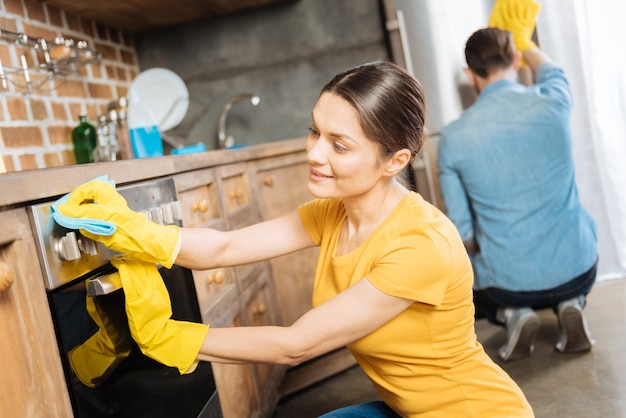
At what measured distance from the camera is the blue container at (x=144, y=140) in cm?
234

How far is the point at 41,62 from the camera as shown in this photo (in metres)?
2.18

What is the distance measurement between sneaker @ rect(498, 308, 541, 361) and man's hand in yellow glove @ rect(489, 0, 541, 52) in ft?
3.81

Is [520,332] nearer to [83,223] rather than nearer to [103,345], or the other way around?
[103,345]

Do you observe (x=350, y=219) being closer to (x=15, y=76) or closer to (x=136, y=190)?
(x=136, y=190)

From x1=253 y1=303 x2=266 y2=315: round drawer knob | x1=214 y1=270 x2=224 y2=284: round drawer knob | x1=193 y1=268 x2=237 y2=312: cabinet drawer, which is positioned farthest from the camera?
x1=253 y1=303 x2=266 y2=315: round drawer knob

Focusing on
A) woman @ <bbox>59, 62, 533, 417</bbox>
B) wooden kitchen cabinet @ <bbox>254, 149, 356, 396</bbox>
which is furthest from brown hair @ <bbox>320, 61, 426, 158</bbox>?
wooden kitchen cabinet @ <bbox>254, 149, 356, 396</bbox>

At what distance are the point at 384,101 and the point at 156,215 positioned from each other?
1.76ft

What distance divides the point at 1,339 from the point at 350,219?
0.74m

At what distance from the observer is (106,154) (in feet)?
7.68

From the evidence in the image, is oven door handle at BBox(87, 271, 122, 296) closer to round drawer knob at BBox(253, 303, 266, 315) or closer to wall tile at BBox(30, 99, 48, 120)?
round drawer knob at BBox(253, 303, 266, 315)

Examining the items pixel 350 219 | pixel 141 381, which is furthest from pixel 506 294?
pixel 141 381

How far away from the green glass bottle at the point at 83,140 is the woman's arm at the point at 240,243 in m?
1.17

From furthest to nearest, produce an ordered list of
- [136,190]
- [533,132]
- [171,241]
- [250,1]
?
[250,1]
[533,132]
[136,190]
[171,241]

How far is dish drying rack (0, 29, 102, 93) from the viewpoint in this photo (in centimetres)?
201
